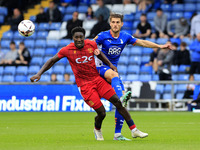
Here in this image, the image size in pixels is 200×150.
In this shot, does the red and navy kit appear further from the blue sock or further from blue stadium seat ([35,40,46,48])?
blue stadium seat ([35,40,46,48])

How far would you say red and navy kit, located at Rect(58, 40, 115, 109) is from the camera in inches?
361

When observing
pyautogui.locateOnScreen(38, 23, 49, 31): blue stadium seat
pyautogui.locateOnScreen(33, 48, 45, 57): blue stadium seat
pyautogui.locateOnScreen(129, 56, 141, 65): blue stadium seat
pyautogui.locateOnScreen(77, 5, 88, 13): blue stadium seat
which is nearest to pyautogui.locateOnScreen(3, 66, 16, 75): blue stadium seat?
pyautogui.locateOnScreen(33, 48, 45, 57): blue stadium seat

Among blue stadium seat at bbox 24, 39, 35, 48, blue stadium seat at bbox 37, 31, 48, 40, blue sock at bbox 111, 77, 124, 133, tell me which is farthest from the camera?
blue stadium seat at bbox 37, 31, 48, 40

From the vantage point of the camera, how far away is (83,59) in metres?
9.19

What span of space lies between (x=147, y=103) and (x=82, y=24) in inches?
222

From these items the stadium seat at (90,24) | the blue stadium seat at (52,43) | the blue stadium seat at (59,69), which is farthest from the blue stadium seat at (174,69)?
the blue stadium seat at (52,43)

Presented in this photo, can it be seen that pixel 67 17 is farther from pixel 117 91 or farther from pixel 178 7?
pixel 117 91

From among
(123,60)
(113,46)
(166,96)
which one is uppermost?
(113,46)

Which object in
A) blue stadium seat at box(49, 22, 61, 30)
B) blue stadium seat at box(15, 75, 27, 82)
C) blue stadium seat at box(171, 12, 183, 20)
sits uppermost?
blue stadium seat at box(171, 12, 183, 20)

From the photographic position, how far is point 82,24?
78.8 ft

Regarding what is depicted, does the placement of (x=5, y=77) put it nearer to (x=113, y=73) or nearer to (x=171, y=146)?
(x=113, y=73)

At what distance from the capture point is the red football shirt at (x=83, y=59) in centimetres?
919

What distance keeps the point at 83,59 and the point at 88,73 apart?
267 millimetres

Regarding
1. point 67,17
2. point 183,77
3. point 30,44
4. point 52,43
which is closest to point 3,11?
point 30,44
